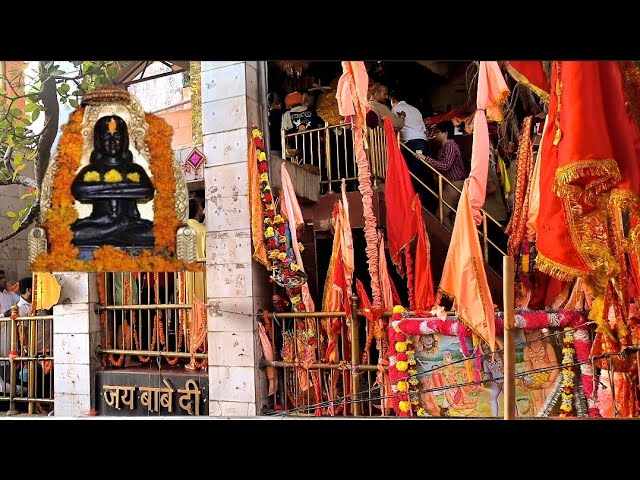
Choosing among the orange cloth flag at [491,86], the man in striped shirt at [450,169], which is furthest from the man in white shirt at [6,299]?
the orange cloth flag at [491,86]

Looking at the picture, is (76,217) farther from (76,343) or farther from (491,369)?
(491,369)

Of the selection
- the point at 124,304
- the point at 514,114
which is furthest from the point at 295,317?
the point at 514,114

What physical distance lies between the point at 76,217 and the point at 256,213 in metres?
1.73

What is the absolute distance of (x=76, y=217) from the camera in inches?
222

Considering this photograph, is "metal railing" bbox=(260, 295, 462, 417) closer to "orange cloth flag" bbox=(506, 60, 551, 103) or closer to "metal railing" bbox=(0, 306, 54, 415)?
"orange cloth flag" bbox=(506, 60, 551, 103)

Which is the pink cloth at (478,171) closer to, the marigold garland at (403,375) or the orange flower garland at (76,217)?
the marigold garland at (403,375)

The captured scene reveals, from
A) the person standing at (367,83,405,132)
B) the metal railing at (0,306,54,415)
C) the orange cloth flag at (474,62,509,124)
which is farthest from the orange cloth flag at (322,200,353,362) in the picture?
the metal railing at (0,306,54,415)

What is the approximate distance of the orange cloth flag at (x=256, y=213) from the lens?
21.0ft

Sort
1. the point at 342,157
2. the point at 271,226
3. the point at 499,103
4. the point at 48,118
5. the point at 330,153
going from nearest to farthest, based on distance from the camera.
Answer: the point at 499,103, the point at 48,118, the point at 271,226, the point at 330,153, the point at 342,157

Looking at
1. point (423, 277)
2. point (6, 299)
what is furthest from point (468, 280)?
Answer: point (6, 299)

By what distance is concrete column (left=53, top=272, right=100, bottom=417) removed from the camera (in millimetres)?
7344

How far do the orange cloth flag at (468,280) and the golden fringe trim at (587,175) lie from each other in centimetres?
138

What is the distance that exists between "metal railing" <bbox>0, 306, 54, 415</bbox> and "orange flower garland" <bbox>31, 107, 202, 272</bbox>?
2.41 meters

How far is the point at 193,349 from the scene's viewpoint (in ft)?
22.5
